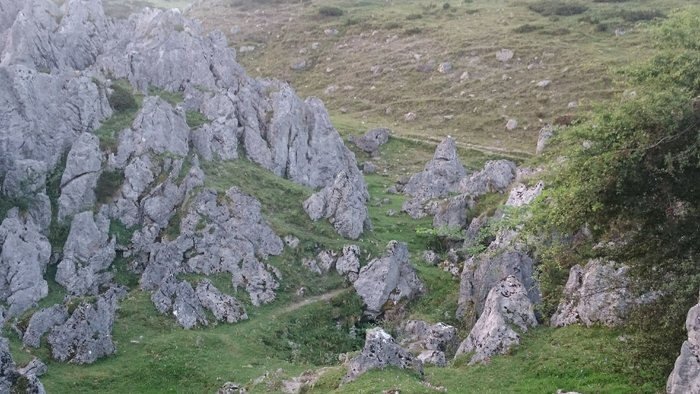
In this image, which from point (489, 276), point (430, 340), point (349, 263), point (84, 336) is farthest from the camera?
point (349, 263)

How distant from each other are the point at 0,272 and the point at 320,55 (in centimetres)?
7914

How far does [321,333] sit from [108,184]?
52.5 feet

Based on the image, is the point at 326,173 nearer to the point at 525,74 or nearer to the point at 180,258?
the point at 180,258

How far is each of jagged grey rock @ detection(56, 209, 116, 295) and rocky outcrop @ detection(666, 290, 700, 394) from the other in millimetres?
27717

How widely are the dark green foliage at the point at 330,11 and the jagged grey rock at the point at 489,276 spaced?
93.2 m

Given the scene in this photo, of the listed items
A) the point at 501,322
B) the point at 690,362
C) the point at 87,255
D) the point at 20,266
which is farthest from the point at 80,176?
the point at 690,362

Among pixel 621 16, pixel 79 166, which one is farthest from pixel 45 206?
pixel 621 16

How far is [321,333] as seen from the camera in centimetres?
3528

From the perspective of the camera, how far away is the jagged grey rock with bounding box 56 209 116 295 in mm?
35219

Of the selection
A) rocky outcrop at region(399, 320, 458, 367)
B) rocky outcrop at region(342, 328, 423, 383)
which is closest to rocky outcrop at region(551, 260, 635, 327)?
rocky outcrop at region(399, 320, 458, 367)

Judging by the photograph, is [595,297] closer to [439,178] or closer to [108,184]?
[108,184]

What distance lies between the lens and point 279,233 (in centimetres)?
4106

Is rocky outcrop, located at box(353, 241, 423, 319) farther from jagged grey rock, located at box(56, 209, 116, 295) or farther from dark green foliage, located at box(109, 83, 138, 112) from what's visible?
dark green foliage, located at box(109, 83, 138, 112)

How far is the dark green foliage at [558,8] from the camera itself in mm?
108375
